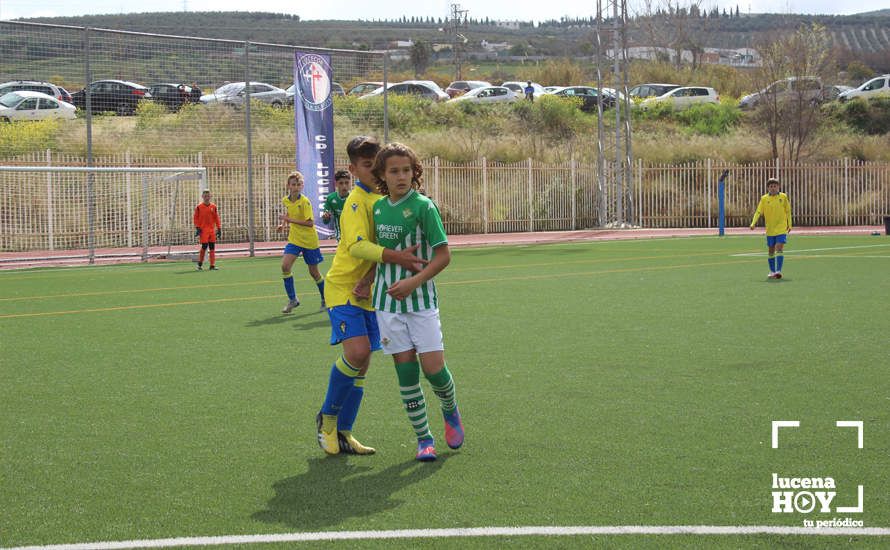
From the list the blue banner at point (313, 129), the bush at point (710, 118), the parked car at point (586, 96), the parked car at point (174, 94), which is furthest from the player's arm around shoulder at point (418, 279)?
the parked car at point (586, 96)

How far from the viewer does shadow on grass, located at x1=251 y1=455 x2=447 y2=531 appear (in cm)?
471

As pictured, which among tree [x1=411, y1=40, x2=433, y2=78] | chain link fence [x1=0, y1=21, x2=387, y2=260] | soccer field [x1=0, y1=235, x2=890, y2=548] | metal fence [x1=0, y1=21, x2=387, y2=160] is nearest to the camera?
soccer field [x1=0, y1=235, x2=890, y2=548]

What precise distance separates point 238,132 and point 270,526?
24.3 meters

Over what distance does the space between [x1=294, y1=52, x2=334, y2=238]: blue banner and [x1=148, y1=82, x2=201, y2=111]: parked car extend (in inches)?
107

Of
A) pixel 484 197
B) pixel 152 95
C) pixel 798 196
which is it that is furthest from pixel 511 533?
pixel 798 196

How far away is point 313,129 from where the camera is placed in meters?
24.1

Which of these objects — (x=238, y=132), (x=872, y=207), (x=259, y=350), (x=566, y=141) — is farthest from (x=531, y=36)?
(x=259, y=350)

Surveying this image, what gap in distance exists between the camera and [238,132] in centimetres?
2789

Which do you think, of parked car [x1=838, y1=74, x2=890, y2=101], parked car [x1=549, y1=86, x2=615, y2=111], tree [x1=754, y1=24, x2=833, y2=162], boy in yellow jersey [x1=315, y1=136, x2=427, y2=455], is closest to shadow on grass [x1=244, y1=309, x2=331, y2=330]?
boy in yellow jersey [x1=315, y1=136, x2=427, y2=455]

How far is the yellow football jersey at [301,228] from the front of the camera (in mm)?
13539

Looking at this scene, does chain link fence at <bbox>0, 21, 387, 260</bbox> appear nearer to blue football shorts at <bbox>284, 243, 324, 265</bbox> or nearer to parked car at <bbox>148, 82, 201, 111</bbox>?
parked car at <bbox>148, 82, 201, 111</bbox>

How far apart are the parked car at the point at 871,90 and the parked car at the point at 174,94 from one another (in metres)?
41.0

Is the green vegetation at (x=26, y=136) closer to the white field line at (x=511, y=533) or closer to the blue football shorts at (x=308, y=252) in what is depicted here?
the blue football shorts at (x=308, y=252)

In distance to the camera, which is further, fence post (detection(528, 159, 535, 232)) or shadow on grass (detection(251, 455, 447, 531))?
fence post (detection(528, 159, 535, 232))
